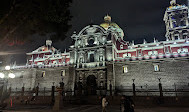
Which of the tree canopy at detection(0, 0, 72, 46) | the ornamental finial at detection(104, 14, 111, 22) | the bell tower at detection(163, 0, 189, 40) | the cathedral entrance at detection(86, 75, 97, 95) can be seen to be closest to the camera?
the tree canopy at detection(0, 0, 72, 46)

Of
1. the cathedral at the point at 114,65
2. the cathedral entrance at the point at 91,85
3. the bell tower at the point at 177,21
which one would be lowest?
the cathedral entrance at the point at 91,85

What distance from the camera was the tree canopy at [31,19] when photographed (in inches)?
389

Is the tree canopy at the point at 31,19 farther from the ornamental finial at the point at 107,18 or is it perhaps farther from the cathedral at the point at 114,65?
the ornamental finial at the point at 107,18

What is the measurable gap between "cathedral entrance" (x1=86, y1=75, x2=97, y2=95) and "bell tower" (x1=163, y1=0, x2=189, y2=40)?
76.9 ft

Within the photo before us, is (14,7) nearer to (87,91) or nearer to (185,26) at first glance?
(87,91)

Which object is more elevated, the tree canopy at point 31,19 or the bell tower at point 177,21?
the bell tower at point 177,21

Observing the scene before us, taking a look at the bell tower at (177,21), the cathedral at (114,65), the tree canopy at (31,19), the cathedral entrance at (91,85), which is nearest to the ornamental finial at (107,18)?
the cathedral at (114,65)

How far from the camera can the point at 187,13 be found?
37375 millimetres

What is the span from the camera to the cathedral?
2669 centimetres

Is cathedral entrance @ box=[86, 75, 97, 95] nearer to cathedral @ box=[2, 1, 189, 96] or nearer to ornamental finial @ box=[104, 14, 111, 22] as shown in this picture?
cathedral @ box=[2, 1, 189, 96]

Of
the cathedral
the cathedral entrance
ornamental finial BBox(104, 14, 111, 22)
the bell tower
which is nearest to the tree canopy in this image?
the cathedral

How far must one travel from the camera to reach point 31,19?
1085cm

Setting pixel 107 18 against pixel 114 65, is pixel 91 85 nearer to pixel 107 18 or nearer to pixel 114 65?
pixel 114 65

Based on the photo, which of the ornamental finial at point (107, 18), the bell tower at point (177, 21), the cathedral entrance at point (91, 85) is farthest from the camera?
the ornamental finial at point (107, 18)
